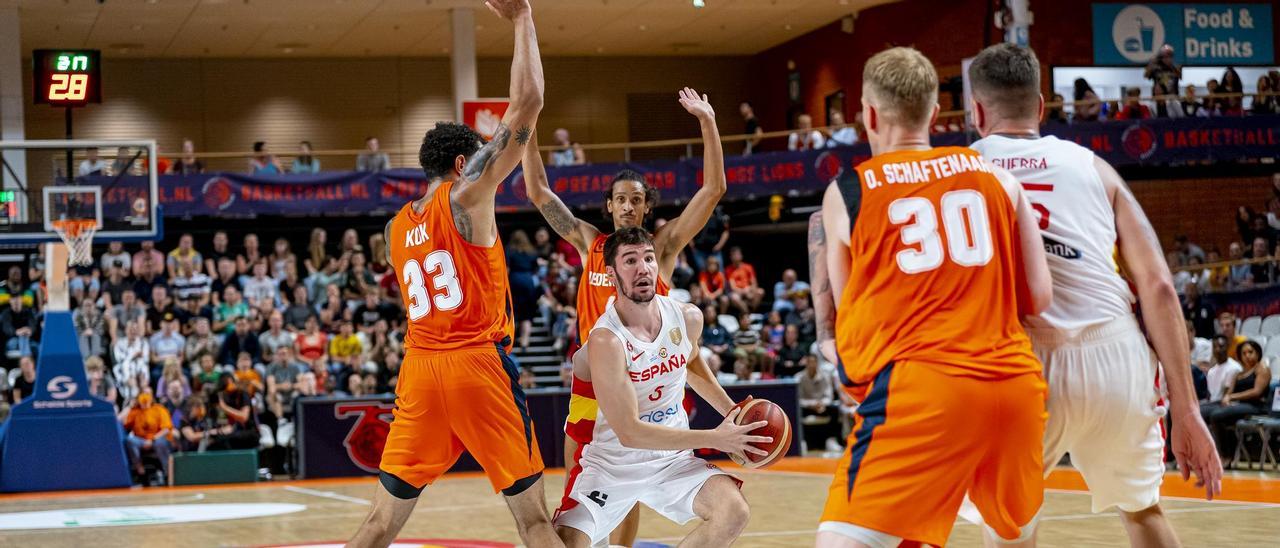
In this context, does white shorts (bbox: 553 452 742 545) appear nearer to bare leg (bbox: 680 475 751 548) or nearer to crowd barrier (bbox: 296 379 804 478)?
bare leg (bbox: 680 475 751 548)

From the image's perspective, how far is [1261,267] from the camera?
18609 mm

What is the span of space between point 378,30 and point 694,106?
2275 cm

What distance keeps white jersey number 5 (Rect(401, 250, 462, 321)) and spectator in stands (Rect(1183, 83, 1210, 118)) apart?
18.7 m

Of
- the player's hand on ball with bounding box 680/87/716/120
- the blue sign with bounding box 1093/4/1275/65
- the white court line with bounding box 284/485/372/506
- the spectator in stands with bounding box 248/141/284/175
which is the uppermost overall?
the blue sign with bounding box 1093/4/1275/65

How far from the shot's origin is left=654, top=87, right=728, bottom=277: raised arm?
20.6 feet

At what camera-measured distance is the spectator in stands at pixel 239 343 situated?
682 inches

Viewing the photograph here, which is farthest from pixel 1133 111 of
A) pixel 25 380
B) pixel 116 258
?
pixel 25 380

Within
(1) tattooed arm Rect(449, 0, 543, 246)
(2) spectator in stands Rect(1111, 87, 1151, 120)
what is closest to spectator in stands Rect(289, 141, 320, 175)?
(2) spectator in stands Rect(1111, 87, 1151, 120)

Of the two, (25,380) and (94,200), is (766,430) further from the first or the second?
(25,380)

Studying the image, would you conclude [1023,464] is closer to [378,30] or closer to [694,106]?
[694,106]

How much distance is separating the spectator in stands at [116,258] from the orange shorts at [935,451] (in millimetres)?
17914

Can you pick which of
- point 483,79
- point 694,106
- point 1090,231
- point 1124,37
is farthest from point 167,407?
point 1124,37

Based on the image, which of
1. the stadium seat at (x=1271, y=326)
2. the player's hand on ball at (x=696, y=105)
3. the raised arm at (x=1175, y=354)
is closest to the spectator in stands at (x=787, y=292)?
the stadium seat at (x=1271, y=326)

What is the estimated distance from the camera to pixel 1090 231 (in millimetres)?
3846
